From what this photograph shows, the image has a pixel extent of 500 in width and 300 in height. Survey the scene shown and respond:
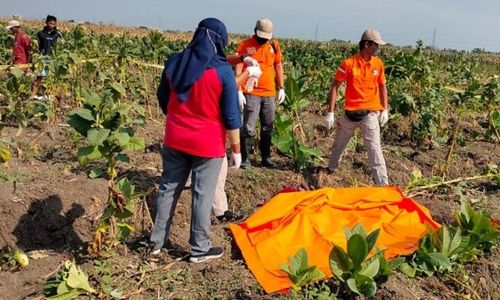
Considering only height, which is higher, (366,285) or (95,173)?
(95,173)

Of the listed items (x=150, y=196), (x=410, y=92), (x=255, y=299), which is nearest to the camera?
(x=255, y=299)

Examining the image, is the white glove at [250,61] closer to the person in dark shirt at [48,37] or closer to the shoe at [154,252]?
the shoe at [154,252]

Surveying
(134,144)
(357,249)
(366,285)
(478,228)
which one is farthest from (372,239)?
(134,144)

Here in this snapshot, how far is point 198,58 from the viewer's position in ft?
10.3

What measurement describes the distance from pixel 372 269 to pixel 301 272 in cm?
42

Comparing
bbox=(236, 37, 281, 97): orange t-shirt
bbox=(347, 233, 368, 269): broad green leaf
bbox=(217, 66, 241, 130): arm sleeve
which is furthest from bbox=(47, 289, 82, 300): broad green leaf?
bbox=(236, 37, 281, 97): orange t-shirt

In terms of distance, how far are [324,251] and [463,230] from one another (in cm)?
107

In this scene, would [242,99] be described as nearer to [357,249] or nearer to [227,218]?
[227,218]

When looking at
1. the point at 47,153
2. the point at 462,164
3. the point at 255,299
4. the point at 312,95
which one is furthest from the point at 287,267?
the point at 312,95

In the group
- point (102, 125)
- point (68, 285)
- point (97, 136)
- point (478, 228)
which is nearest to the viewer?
point (68, 285)

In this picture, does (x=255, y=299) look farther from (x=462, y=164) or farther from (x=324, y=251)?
(x=462, y=164)

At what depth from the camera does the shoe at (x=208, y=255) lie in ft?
11.2

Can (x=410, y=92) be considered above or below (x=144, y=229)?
above

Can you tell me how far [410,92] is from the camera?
8812mm
